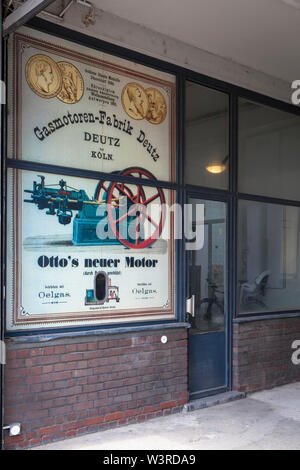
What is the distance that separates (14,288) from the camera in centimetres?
393

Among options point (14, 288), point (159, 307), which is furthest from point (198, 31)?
point (14, 288)

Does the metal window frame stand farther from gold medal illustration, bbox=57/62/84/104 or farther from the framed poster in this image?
gold medal illustration, bbox=57/62/84/104

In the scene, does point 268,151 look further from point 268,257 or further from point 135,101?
point 135,101

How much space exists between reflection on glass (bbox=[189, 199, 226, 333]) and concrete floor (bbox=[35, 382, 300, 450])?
0.91m

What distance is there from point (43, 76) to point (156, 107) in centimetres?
127

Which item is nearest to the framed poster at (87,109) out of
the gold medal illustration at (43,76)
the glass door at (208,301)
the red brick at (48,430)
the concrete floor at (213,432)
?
the gold medal illustration at (43,76)

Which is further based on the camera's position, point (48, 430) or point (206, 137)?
point (206, 137)

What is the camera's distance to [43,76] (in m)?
4.18

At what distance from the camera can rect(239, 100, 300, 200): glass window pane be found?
19.5ft

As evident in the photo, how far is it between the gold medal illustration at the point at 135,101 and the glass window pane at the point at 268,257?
1.71 metres

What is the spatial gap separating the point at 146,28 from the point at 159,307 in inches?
109

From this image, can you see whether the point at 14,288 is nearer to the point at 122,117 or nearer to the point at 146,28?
the point at 122,117

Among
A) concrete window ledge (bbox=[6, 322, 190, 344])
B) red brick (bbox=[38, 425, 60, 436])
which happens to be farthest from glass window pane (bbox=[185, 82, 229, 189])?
red brick (bbox=[38, 425, 60, 436])

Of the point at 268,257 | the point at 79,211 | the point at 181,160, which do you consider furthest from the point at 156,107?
the point at 268,257
